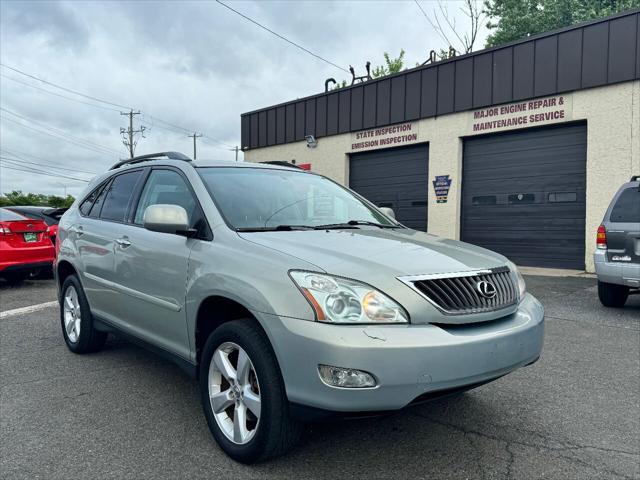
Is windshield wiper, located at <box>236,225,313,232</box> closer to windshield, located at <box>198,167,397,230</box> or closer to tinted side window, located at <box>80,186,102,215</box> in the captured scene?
windshield, located at <box>198,167,397,230</box>

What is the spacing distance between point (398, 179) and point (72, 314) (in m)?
11.4

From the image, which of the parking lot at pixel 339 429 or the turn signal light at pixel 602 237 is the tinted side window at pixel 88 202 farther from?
the turn signal light at pixel 602 237

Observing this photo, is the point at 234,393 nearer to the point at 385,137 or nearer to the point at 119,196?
the point at 119,196

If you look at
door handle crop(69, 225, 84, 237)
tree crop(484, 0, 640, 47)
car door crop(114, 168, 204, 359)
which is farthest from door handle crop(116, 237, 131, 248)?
tree crop(484, 0, 640, 47)

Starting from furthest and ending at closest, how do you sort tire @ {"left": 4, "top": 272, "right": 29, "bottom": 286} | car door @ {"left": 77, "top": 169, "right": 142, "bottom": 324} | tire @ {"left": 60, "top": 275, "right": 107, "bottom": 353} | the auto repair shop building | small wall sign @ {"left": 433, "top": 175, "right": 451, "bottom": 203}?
small wall sign @ {"left": 433, "top": 175, "right": 451, "bottom": 203} → the auto repair shop building → tire @ {"left": 4, "top": 272, "right": 29, "bottom": 286} → tire @ {"left": 60, "top": 275, "right": 107, "bottom": 353} → car door @ {"left": 77, "top": 169, "right": 142, "bottom": 324}

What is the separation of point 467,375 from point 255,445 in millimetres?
1071

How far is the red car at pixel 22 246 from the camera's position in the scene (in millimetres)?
8508

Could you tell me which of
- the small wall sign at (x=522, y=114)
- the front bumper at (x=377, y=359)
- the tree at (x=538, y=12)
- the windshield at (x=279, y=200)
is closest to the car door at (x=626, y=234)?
the windshield at (x=279, y=200)

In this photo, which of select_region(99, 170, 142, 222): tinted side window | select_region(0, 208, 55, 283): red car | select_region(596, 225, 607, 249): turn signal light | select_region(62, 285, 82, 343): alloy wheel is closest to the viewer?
select_region(99, 170, 142, 222): tinted side window

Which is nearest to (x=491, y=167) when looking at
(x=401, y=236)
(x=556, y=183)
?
(x=556, y=183)

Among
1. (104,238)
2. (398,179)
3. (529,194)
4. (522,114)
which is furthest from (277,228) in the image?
(398,179)

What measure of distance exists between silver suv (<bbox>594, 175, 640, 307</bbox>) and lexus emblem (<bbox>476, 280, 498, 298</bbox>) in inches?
184

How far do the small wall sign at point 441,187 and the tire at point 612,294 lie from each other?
6745 millimetres

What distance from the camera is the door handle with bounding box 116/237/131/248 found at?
12.2 ft
